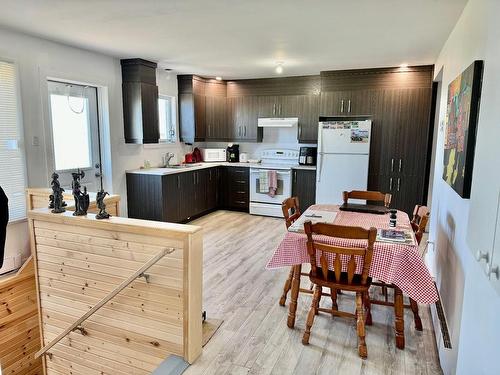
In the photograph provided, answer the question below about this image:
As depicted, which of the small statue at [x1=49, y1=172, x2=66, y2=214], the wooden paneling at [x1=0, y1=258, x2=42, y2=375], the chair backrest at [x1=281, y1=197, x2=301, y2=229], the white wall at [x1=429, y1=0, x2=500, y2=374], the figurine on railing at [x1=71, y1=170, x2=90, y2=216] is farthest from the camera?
the wooden paneling at [x1=0, y1=258, x2=42, y2=375]

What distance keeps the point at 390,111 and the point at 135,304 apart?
4679mm

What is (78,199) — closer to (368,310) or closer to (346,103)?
(368,310)

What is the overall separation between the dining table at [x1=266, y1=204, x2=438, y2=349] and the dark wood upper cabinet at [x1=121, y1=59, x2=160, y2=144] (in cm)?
309

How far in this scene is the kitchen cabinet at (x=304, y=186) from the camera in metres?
5.85

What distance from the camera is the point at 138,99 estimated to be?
4855 millimetres

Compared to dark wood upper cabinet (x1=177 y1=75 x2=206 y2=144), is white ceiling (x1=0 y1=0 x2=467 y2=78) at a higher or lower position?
higher

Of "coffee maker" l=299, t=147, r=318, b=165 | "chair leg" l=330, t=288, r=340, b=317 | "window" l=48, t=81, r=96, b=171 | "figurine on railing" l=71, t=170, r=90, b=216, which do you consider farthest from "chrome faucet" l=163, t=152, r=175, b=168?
"chair leg" l=330, t=288, r=340, b=317

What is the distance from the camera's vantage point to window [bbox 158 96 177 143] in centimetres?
603

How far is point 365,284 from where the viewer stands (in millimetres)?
2316

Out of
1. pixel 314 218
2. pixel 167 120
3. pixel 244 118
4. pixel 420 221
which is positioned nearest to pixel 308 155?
pixel 244 118

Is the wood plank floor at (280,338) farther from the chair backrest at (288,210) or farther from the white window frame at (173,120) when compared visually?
the white window frame at (173,120)

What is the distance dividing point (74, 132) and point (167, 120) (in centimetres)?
199

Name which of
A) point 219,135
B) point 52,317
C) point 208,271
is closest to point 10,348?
point 52,317

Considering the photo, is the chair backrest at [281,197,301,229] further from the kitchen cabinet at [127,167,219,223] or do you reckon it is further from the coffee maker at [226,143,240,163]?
the coffee maker at [226,143,240,163]
